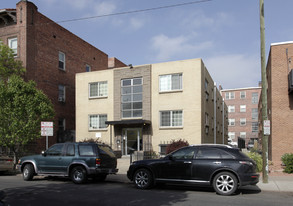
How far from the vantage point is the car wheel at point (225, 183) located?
9164mm

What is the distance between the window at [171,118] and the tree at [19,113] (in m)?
8.27

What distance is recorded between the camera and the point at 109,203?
7.95 meters

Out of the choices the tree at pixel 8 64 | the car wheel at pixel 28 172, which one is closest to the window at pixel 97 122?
the tree at pixel 8 64

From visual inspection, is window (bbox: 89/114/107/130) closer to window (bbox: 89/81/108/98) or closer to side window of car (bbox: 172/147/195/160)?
window (bbox: 89/81/108/98)

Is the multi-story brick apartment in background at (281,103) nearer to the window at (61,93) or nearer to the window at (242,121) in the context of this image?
the window at (61,93)

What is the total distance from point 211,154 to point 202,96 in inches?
479

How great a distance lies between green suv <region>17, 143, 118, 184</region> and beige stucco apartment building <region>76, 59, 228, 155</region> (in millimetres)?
9345

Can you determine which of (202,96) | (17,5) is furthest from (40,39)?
(202,96)

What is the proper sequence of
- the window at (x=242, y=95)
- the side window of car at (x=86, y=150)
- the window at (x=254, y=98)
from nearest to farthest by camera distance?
the side window of car at (x=86, y=150) < the window at (x=254, y=98) < the window at (x=242, y=95)

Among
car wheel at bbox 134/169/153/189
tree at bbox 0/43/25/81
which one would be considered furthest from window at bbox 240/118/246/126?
car wheel at bbox 134/169/153/189

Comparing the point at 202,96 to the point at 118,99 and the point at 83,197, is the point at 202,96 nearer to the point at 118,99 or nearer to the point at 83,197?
the point at 118,99

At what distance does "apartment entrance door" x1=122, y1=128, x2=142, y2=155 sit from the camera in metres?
22.7

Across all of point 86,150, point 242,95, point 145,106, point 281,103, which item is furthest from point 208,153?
point 242,95

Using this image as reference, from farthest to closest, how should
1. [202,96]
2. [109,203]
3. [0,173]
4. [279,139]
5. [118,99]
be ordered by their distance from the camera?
[118,99], [202,96], [279,139], [0,173], [109,203]
